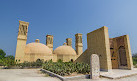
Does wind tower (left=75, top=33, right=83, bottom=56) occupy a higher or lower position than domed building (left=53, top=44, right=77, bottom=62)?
higher

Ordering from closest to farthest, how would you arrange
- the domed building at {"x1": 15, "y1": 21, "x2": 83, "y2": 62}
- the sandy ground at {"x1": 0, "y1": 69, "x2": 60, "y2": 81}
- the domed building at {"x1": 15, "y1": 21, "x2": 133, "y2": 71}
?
the sandy ground at {"x1": 0, "y1": 69, "x2": 60, "y2": 81}, the domed building at {"x1": 15, "y1": 21, "x2": 133, "y2": 71}, the domed building at {"x1": 15, "y1": 21, "x2": 83, "y2": 62}

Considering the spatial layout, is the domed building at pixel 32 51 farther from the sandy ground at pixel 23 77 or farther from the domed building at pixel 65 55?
the sandy ground at pixel 23 77

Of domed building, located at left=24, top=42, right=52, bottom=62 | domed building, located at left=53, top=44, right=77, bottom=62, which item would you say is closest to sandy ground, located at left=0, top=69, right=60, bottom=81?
domed building, located at left=24, top=42, right=52, bottom=62

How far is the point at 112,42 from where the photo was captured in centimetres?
1345

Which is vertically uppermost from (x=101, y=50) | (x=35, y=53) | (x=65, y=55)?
(x=101, y=50)

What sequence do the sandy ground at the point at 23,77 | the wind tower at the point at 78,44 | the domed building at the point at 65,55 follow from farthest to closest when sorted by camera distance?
the wind tower at the point at 78,44 < the domed building at the point at 65,55 < the sandy ground at the point at 23,77

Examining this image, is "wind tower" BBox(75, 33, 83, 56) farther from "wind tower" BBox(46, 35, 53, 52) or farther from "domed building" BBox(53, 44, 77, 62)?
"wind tower" BBox(46, 35, 53, 52)

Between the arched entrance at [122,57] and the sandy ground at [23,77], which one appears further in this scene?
the arched entrance at [122,57]

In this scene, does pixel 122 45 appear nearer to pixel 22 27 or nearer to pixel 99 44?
pixel 99 44

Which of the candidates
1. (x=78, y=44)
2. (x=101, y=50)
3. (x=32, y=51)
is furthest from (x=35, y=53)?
(x=101, y=50)

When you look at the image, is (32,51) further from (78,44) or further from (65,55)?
(78,44)

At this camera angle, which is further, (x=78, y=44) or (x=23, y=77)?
(x=78, y=44)

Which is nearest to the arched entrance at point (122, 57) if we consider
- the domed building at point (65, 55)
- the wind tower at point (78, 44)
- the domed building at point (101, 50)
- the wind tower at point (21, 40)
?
the domed building at point (101, 50)

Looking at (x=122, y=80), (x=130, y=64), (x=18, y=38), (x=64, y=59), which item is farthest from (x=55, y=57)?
(x=122, y=80)
